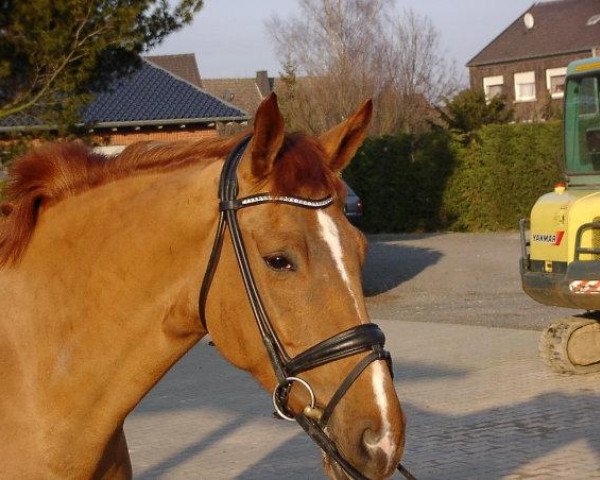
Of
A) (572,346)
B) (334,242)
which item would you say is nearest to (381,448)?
(334,242)

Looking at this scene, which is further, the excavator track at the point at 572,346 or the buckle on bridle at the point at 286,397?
the excavator track at the point at 572,346

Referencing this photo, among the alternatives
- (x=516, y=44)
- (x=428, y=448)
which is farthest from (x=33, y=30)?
(x=516, y=44)

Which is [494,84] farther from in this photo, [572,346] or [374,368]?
[374,368]

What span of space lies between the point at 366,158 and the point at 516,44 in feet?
101

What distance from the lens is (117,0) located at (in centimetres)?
1345

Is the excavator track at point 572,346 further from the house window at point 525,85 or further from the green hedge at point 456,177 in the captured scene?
the house window at point 525,85

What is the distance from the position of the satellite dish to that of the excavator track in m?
51.3

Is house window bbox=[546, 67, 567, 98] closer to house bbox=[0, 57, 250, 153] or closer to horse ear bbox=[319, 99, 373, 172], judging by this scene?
house bbox=[0, 57, 250, 153]

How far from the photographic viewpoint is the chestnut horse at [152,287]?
257 cm

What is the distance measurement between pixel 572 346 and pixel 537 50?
49406 millimetres

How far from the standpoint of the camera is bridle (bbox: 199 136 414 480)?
2.49 meters

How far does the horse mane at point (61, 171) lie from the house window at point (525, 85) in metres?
56.9

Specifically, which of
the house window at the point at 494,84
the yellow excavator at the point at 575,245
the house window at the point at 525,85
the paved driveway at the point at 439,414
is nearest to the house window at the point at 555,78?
the house window at the point at 525,85

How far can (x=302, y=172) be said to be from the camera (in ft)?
8.77
